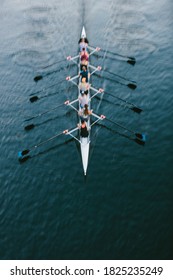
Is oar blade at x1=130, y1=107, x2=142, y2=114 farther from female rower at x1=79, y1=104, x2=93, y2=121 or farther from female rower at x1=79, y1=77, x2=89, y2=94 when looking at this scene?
female rower at x1=79, y1=77, x2=89, y2=94

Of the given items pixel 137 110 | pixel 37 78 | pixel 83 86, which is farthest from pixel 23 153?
pixel 37 78

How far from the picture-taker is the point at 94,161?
114 feet

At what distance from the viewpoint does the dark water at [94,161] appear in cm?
2858

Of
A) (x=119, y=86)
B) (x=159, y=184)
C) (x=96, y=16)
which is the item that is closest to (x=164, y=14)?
(x=96, y=16)

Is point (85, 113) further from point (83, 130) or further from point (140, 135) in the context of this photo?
point (140, 135)

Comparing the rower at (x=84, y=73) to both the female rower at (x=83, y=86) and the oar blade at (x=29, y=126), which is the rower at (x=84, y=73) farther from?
the oar blade at (x=29, y=126)

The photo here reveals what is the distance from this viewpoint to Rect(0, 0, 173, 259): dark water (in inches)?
1125

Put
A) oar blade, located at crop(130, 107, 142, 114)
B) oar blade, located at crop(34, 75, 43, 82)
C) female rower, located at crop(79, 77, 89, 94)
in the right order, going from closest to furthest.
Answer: oar blade, located at crop(130, 107, 142, 114)
female rower, located at crop(79, 77, 89, 94)
oar blade, located at crop(34, 75, 43, 82)

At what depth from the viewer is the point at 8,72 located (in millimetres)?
50250

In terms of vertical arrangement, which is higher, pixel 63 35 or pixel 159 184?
pixel 63 35

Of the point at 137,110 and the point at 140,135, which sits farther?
the point at 137,110

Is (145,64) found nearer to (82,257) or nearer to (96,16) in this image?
(96,16)

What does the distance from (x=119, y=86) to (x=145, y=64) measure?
252 inches

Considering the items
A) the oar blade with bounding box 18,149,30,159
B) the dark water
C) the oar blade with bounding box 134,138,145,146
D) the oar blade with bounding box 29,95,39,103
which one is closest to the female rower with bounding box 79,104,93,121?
the dark water
